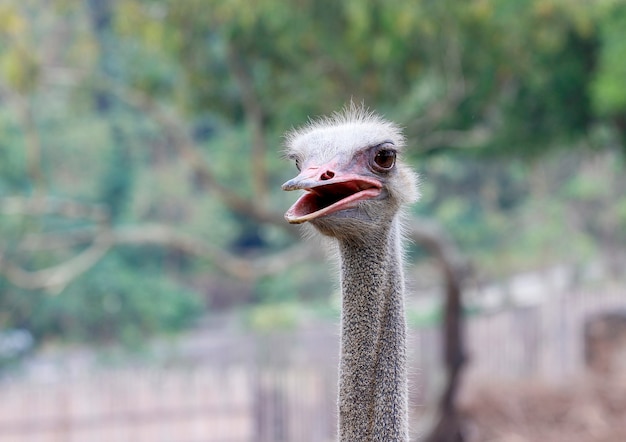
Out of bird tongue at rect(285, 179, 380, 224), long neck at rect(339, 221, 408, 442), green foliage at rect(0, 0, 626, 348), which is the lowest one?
long neck at rect(339, 221, 408, 442)

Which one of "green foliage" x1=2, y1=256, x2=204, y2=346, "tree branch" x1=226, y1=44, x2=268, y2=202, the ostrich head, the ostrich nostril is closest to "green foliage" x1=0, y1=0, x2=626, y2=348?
"tree branch" x1=226, y1=44, x2=268, y2=202

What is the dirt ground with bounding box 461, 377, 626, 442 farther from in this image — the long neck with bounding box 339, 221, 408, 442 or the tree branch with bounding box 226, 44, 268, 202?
the long neck with bounding box 339, 221, 408, 442

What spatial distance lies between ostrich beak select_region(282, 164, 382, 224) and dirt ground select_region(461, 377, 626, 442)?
5933 mm

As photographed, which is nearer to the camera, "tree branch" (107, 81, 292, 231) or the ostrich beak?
the ostrich beak

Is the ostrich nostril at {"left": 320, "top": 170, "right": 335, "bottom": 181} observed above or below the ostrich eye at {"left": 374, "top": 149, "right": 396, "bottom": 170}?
below

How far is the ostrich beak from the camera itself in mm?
1404

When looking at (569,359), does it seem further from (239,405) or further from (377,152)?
(377,152)

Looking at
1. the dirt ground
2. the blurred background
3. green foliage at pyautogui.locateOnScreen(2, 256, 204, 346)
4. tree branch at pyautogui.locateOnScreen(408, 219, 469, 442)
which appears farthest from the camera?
green foliage at pyautogui.locateOnScreen(2, 256, 204, 346)

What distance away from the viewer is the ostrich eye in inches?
64.4

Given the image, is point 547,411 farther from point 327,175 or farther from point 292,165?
point 327,175

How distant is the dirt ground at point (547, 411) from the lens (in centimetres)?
727

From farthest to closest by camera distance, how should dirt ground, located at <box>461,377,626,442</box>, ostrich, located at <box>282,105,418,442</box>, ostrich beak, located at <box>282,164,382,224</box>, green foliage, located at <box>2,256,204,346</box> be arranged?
green foliage, located at <box>2,256,204,346</box>, dirt ground, located at <box>461,377,626,442</box>, ostrich, located at <box>282,105,418,442</box>, ostrich beak, located at <box>282,164,382,224</box>

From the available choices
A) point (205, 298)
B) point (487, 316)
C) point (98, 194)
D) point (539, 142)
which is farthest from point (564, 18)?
point (205, 298)

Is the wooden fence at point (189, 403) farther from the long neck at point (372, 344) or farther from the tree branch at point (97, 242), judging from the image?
the long neck at point (372, 344)
